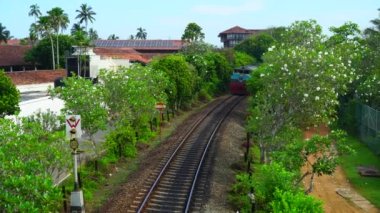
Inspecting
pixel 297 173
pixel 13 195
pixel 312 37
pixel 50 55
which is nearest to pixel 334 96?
pixel 297 173

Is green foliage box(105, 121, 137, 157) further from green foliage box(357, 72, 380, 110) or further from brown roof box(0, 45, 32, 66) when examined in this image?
brown roof box(0, 45, 32, 66)

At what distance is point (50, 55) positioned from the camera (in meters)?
71.9

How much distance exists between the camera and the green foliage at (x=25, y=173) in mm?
11602

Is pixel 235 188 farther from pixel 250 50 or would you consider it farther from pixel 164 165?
pixel 250 50

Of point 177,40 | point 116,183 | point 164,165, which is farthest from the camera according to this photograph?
point 177,40

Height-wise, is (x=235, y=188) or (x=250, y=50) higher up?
(x=250, y=50)

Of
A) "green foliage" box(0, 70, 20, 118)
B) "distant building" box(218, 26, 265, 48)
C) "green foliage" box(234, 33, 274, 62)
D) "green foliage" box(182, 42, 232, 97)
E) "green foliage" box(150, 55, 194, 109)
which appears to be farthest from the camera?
"distant building" box(218, 26, 265, 48)

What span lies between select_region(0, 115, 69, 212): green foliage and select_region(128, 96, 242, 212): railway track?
4.94 metres

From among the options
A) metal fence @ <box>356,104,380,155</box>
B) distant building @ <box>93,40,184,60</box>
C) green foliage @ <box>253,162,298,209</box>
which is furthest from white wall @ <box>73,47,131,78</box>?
distant building @ <box>93,40,184,60</box>

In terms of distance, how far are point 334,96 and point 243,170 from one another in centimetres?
659

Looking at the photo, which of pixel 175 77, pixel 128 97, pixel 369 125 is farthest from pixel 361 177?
pixel 175 77

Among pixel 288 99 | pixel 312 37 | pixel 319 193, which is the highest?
pixel 312 37

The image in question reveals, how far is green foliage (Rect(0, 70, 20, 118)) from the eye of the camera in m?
26.5

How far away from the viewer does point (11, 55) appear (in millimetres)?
68188
